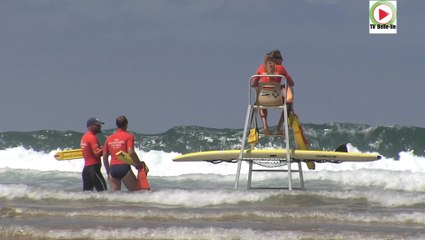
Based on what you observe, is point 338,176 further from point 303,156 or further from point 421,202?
point 421,202

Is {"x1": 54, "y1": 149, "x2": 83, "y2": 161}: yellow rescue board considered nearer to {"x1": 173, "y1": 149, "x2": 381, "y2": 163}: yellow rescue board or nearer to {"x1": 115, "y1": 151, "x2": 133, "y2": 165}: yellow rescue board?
{"x1": 115, "y1": 151, "x2": 133, "y2": 165}: yellow rescue board

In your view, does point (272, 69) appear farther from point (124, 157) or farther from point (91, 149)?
point (91, 149)

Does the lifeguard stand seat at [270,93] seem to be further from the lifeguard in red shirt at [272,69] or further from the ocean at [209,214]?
the ocean at [209,214]

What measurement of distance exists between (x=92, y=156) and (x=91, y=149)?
0.40ft

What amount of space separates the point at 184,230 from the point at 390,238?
69.4 inches

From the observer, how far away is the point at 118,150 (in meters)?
11.6

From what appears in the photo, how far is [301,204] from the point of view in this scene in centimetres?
999

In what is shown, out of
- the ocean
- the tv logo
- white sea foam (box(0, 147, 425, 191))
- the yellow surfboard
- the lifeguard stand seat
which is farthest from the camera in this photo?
the tv logo

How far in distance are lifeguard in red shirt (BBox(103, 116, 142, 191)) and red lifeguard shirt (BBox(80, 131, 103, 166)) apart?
0.30 m

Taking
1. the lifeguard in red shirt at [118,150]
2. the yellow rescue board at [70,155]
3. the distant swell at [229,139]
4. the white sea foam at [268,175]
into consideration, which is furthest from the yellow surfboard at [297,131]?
the distant swell at [229,139]

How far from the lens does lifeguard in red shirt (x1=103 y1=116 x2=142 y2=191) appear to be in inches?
459

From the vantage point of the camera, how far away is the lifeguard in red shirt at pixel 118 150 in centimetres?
1165

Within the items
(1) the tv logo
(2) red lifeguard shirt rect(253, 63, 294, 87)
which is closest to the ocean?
(2) red lifeguard shirt rect(253, 63, 294, 87)

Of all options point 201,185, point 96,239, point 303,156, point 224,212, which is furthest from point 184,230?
point 201,185
